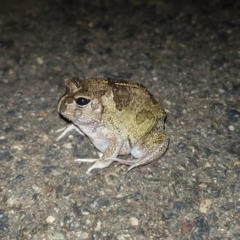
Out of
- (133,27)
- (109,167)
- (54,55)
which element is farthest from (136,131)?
(133,27)

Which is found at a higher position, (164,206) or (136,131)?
(136,131)

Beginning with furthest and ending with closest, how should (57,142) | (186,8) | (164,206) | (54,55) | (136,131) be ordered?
(186,8) → (54,55) → (57,142) → (136,131) → (164,206)

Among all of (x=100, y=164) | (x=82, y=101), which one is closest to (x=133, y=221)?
(x=100, y=164)

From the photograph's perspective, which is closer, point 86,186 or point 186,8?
point 86,186

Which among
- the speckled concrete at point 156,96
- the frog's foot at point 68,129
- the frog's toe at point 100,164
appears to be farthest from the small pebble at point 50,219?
the frog's foot at point 68,129

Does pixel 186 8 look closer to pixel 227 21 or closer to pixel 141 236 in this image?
pixel 227 21

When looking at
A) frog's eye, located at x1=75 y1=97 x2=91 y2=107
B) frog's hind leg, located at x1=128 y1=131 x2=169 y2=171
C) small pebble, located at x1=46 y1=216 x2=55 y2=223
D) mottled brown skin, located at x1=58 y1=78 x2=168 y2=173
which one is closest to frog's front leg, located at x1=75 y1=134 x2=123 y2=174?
mottled brown skin, located at x1=58 y1=78 x2=168 y2=173
